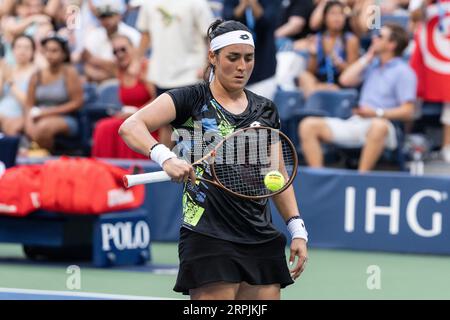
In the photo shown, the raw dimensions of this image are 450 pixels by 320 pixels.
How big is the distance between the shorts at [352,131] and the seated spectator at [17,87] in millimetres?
3553

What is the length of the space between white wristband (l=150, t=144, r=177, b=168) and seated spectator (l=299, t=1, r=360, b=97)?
6642 mm

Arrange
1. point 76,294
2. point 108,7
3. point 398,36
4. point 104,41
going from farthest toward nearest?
1. point 104,41
2. point 108,7
3. point 398,36
4. point 76,294

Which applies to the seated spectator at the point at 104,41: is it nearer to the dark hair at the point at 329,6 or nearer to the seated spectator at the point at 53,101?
the seated spectator at the point at 53,101

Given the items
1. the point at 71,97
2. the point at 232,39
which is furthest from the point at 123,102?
the point at 232,39

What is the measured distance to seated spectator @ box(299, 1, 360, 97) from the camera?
11.5m

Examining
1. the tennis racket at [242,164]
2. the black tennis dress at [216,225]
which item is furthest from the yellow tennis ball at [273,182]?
the black tennis dress at [216,225]

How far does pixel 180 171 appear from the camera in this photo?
4695 mm

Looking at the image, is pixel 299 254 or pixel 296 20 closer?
pixel 299 254

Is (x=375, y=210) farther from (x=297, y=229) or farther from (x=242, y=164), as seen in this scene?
(x=242, y=164)

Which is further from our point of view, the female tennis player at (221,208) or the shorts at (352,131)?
the shorts at (352,131)

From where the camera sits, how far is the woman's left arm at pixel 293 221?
5188 millimetres

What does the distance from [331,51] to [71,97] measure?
273cm

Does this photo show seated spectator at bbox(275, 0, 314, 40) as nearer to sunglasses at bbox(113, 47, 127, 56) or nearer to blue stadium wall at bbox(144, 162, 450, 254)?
sunglasses at bbox(113, 47, 127, 56)

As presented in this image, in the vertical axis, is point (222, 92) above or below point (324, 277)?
above
